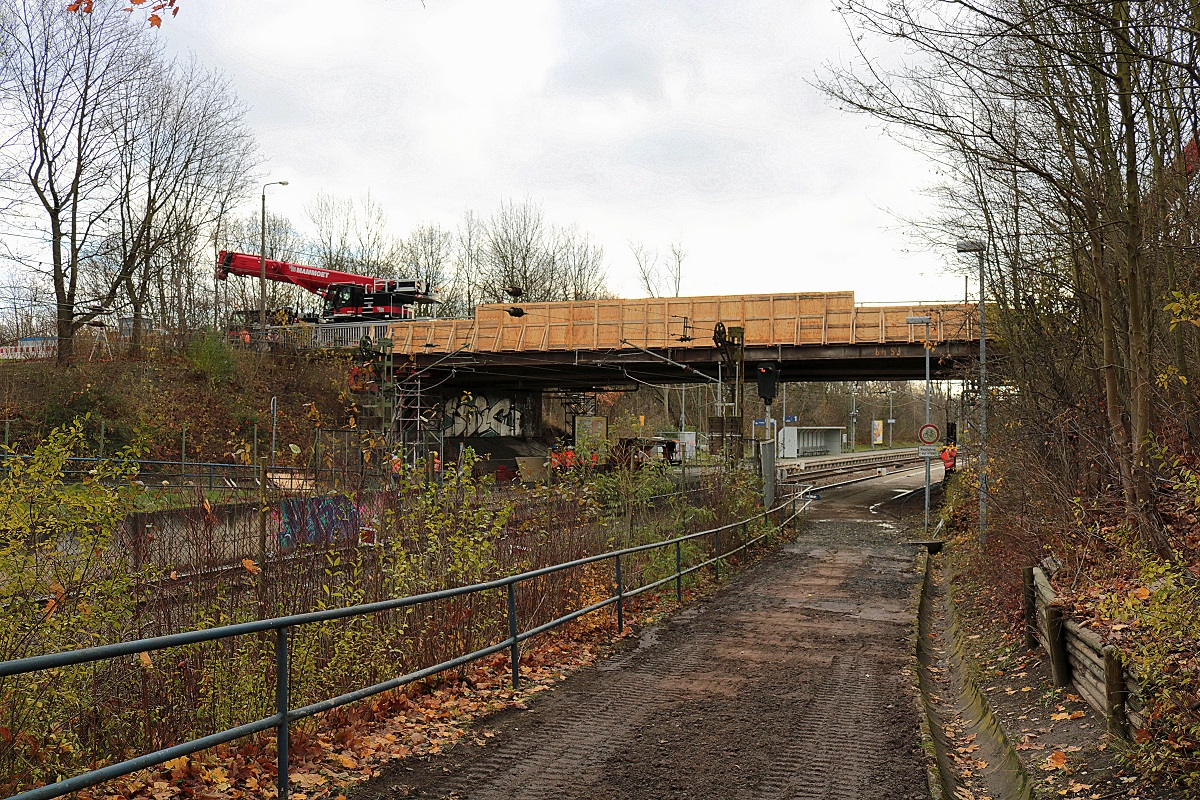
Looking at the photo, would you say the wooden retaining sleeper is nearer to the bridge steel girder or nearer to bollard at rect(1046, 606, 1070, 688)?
bollard at rect(1046, 606, 1070, 688)

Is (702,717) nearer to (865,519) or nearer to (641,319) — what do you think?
(865,519)

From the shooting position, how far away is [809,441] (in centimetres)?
9156

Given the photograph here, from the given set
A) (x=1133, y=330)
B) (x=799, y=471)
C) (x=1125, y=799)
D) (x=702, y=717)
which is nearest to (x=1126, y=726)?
(x=1125, y=799)

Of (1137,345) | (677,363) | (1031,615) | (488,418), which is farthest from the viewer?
(488,418)

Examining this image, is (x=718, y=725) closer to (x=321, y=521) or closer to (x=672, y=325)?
(x=321, y=521)

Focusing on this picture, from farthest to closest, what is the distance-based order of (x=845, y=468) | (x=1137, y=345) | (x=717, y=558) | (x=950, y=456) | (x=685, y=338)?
(x=845, y=468) → (x=685, y=338) → (x=950, y=456) → (x=717, y=558) → (x=1137, y=345)

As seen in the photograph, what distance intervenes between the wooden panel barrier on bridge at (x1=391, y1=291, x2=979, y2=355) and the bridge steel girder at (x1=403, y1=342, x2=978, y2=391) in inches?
15.0

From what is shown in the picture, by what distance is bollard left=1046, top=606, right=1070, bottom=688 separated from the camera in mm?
8984

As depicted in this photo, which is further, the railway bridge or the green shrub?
the green shrub

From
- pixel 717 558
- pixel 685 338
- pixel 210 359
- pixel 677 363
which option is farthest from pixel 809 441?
pixel 717 558

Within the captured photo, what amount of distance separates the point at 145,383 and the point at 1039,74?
3287cm

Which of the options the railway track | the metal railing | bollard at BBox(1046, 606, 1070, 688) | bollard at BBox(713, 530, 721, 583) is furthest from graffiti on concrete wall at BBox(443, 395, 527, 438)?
bollard at BBox(1046, 606, 1070, 688)

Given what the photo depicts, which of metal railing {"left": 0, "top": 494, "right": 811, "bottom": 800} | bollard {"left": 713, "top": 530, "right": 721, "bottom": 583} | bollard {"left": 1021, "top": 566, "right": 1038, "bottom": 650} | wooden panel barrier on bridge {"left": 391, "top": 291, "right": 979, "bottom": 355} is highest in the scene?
wooden panel barrier on bridge {"left": 391, "top": 291, "right": 979, "bottom": 355}

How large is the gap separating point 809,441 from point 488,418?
Answer: 133ft
